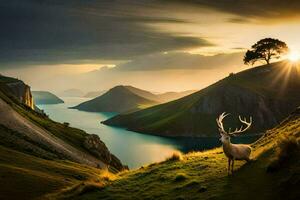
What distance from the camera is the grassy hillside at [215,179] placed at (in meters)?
20.7

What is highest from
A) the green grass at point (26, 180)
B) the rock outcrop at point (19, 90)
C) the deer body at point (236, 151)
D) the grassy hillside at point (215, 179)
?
the rock outcrop at point (19, 90)

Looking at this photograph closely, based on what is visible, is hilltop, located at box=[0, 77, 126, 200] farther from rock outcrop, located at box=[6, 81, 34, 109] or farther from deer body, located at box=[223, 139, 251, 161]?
rock outcrop, located at box=[6, 81, 34, 109]

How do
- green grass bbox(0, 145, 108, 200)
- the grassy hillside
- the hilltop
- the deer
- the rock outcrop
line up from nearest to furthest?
the grassy hillside → the deer → green grass bbox(0, 145, 108, 200) → the hilltop → the rock outcrop

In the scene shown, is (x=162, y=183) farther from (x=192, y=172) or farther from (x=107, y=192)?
(x=107, y=192)

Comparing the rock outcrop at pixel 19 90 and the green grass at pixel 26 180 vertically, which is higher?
the rock outcrop at pixel 19 90

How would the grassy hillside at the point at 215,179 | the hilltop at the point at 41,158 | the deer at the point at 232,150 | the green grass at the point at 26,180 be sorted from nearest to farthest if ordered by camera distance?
the grassy hillside at the point at 215,179
the deer at the point at 232,150
the green grass at the point at 26,180
the hilltop at the point at 41,158

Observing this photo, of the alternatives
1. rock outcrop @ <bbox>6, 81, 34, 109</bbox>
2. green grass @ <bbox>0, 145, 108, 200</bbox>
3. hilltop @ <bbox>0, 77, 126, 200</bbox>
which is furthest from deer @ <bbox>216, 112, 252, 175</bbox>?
rock outcrop @ <bbox>6, 81, 34, 109</bbox>

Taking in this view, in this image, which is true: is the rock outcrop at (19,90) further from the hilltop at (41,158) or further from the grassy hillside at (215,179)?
the grassy hillside at (215,179)

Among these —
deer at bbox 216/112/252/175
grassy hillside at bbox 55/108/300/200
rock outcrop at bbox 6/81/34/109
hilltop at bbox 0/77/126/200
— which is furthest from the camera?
rock outcrop at bbox 6/81/34/109

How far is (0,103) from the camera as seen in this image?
97000 millimetres

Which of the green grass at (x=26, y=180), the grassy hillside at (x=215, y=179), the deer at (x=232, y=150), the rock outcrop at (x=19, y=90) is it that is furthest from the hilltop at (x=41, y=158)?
the rock outcrop at (x=19, y=90)

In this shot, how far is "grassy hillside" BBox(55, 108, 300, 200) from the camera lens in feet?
68.0

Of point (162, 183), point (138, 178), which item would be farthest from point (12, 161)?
point (162, 183)

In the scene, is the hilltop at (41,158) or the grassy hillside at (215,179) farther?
the hilltop at (41,158)
